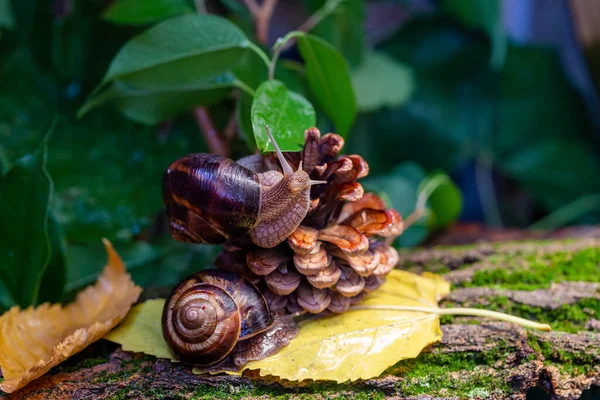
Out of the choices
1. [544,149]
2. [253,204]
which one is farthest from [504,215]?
[253,204]

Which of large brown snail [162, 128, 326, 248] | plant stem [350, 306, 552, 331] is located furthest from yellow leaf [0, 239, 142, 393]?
plant stem [350, 306, 552, 331]

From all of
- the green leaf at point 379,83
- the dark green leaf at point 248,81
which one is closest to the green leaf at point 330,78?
the dark green leaf at point 248,81

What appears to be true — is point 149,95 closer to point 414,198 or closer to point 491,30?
point 414,198

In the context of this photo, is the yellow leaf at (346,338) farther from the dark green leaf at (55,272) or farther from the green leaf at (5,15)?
the green leaf at (5,15)

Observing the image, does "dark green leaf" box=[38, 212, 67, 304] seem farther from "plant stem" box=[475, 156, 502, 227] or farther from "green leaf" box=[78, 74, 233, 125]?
"plant stem" box=[475, 156, 502, 227]

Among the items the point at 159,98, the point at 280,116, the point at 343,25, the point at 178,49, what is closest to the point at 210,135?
the point at 159,98

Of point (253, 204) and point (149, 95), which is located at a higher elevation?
point (149, 95)

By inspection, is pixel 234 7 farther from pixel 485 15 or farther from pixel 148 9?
pixel 485 15
